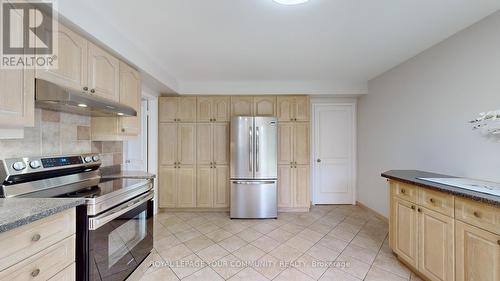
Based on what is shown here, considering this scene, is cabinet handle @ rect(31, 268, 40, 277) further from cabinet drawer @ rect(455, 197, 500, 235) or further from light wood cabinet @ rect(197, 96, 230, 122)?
light wood cabinet @ rect(197, 96, 230, 122)

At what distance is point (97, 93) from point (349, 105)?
4.05 meters

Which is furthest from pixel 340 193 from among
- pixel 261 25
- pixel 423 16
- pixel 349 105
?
pixel 261 25

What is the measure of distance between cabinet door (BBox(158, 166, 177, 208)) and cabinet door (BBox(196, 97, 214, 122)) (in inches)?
41.0

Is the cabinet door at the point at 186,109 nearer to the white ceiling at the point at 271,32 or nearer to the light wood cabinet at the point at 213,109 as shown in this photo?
the light wood cabinet at the point at 213,109

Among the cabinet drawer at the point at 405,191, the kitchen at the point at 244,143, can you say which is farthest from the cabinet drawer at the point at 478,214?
the cabinet drawer at the point at 405,191

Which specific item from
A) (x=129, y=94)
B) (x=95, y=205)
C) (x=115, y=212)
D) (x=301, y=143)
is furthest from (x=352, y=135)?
(x=95, y=205)

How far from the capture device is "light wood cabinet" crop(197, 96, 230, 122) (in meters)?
3.63

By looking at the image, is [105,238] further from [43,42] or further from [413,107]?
[413,107]

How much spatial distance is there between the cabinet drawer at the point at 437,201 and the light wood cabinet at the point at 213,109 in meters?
2.80

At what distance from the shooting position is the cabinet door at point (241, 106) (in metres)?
3.64

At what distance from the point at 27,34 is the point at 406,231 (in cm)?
341

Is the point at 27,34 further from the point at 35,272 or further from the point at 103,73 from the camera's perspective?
the point at 35,272

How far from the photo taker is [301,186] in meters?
3.60

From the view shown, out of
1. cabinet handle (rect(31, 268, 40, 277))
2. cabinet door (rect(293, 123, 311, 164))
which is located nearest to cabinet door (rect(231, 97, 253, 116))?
cabinet door (rect(293, 123, 311, 164))
